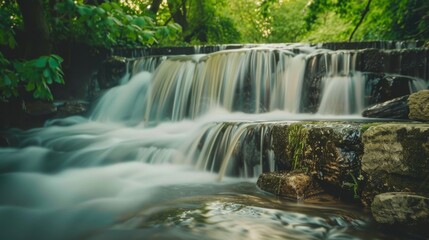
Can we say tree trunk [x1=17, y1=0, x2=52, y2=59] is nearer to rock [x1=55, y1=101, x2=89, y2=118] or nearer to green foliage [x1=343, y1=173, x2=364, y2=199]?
rock [x1=55, y1=101, x2=89, y2=118]

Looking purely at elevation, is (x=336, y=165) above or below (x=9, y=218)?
above

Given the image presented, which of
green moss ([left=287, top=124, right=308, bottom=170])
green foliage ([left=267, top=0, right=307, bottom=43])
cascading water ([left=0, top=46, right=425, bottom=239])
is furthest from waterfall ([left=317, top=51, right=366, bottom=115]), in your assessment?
green foliage ([left=267, top=0, right=307, bottom=43])

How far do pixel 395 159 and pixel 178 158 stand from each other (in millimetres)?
3047

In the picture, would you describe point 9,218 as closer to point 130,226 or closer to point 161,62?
point 130,226

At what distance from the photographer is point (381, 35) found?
9.70 metres

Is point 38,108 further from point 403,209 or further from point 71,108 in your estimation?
point 403,209

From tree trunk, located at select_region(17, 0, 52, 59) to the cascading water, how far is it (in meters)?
1.67

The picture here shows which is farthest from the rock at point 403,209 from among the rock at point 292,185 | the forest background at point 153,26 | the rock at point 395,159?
the forest background at point 153,26

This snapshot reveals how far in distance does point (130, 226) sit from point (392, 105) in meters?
3.90

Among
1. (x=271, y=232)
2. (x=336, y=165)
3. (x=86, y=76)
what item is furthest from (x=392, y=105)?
(x=86, y=76)

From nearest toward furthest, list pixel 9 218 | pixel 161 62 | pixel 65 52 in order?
pixel 9 218, pixel 161 62, pixel 65 52

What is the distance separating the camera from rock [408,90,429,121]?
3752 mm

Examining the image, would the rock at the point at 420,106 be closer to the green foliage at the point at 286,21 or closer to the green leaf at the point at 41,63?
the green leaf at the point at 41,63

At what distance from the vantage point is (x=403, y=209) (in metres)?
2.61
